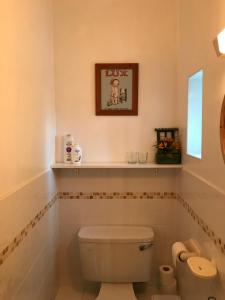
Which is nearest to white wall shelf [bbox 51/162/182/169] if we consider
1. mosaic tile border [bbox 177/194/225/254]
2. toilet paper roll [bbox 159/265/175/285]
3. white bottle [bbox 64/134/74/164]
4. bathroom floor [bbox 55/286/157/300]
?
white bottle [bbox 64/134/74/164]

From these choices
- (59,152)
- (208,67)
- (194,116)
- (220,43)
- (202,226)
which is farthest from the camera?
(59,152)

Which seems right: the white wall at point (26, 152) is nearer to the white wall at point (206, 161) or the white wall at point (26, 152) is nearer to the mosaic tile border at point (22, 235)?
the mosaic tile border at point (22, 235)

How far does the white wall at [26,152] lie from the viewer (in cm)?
119

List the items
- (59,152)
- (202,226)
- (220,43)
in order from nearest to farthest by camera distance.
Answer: (220,43) → (202,226) → (59,152)

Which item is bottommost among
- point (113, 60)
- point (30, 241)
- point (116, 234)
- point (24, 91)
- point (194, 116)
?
point (116, 234)

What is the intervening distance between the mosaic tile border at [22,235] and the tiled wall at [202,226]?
2.98 ft

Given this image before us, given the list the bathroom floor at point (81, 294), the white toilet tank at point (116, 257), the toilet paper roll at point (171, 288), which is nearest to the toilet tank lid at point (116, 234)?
the white toilet tank at point (116, 257)

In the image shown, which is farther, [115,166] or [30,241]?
[115,166]

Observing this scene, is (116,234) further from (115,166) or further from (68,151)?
(68,151)

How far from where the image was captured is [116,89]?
2098mm

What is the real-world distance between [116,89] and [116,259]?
4.15 feet

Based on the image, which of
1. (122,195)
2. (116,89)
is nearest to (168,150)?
(122,195)

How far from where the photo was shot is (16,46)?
1.31 metres

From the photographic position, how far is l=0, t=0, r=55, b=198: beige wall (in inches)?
46.8
